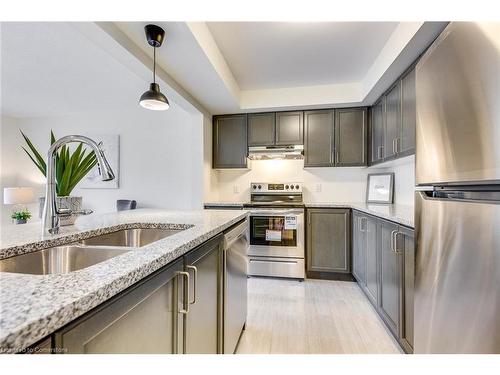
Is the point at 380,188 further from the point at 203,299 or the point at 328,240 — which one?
the point at 203,299

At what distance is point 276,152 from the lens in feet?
11.2

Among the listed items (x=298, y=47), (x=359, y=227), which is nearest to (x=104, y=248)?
(x=298, y=47)

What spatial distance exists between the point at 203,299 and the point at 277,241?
212 cm

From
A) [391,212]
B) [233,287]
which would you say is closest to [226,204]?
[233,287]

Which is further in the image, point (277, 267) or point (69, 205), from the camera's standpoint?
point (277, 267)

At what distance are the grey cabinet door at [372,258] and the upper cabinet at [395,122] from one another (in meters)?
0.71

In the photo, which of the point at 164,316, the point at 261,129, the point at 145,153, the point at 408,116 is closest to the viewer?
the point at 164,316

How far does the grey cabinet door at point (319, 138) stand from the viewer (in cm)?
337

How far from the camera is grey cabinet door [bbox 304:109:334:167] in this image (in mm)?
3369

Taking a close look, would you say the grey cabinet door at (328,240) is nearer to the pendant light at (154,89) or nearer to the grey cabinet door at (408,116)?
the grey cabinet door at (408,116)

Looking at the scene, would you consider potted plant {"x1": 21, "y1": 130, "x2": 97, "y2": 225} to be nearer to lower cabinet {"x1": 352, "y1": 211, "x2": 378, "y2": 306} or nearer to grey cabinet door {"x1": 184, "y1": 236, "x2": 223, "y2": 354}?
grey cabinet door {"x1": 184, "y1": 236, "x2": 223, "y2": 354}

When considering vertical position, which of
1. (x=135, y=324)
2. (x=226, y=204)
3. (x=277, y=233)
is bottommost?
(x=277, y=233)
